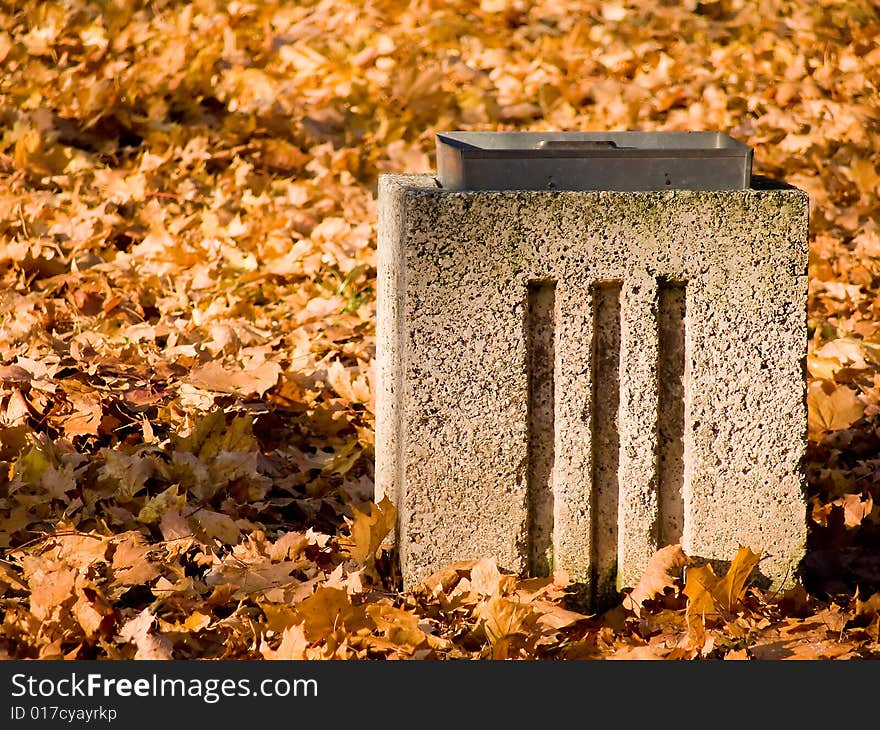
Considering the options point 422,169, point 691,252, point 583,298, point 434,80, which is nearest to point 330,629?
point 583,298

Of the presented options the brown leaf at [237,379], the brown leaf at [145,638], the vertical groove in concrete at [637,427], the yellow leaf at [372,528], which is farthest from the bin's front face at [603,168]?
the brown leaf at [237,379]

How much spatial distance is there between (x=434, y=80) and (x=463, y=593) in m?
4.51

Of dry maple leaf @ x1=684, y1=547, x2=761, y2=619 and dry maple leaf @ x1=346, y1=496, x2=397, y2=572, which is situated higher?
dry maple leaf @ x1=346, y1=496, x2=397, y2=572

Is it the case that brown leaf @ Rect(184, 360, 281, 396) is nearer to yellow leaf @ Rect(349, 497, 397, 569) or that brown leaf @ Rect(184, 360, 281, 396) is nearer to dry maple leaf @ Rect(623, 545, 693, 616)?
yellow leaf @ Rect(349, 497, 397, 569)

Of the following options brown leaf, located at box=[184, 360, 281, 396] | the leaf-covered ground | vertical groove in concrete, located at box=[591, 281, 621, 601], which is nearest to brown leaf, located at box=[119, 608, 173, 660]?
the leaf-covered ground

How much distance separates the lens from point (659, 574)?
2662 mm

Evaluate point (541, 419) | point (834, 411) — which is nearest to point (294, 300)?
point (834, 411)

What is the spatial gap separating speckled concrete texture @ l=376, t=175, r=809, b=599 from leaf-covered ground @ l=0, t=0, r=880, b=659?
4.1 inches

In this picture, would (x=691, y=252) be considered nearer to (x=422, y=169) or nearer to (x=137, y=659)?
(x=137, y=659)

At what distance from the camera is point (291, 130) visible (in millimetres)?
6145

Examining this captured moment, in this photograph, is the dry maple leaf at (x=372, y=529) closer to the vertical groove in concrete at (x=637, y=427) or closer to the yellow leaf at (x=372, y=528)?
the yellow leaf at (x=372, y=528)

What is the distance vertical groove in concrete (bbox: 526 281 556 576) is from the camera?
261cm

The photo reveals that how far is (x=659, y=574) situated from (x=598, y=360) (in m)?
0.47

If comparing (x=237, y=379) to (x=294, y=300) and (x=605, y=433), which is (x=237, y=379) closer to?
(x=294, y=300)
